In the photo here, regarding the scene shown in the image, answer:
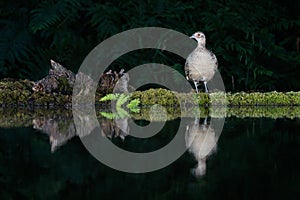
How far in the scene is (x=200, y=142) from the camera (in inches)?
90.4

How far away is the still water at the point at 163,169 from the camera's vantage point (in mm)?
1468

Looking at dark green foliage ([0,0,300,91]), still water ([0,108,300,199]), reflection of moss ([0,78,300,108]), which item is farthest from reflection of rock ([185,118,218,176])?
dark green foliage ([0,0,300,91])

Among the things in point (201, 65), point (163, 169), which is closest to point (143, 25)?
point (201, 65)

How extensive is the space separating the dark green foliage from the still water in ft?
8.62

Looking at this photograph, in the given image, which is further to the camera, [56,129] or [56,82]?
[56,82]

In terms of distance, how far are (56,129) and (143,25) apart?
2.73 meters

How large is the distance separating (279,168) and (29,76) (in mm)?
3925

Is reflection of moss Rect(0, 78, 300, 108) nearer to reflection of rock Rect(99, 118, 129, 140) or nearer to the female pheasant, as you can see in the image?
the female pheasant

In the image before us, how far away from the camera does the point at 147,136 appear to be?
8.35 feet

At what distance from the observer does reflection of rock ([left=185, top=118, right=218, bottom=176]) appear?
184 cm

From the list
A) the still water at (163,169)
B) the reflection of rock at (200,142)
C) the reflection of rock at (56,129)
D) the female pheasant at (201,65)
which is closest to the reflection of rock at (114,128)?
the still water at (163,169)

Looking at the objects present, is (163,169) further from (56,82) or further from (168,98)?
(56,82)

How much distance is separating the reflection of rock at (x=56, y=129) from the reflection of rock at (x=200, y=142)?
1.76ft

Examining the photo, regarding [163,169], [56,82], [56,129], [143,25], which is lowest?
[163,169]
